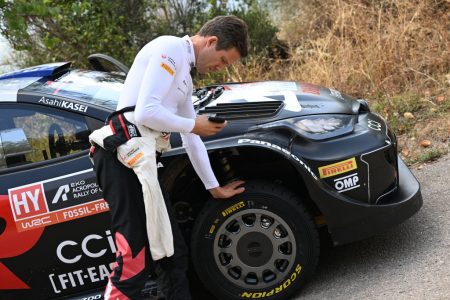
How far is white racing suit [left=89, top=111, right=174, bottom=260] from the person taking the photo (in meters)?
3.06

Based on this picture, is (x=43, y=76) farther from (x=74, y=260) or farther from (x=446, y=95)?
(x=446, y=95)

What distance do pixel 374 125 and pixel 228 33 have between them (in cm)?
139

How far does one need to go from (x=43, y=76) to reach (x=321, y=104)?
184 centimetres

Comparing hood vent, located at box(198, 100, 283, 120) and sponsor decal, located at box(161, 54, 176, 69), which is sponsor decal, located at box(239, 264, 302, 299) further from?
sponsor decal, located at box(161, 54, 176, 69)

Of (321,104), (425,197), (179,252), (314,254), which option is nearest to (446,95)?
(425,197)

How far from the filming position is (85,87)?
4.01m

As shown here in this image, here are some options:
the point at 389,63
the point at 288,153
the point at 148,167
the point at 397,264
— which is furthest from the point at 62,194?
the point at 389,63

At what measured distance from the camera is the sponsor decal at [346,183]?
142 inches

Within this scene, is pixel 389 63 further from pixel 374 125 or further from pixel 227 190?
pixel 227 190

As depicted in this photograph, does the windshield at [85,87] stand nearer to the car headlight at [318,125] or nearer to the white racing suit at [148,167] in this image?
the white racing suit at [148,167]

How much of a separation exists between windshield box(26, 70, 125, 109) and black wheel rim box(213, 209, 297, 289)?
1.06m

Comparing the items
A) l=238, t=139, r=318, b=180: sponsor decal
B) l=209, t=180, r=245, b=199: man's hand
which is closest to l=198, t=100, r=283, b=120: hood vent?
l=238, t=139, r=318, b=180: sponsor decal

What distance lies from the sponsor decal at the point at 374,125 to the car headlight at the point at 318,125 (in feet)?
0.39

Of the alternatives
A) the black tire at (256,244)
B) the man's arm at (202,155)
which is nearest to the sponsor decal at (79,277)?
the black tire at (256,244)
